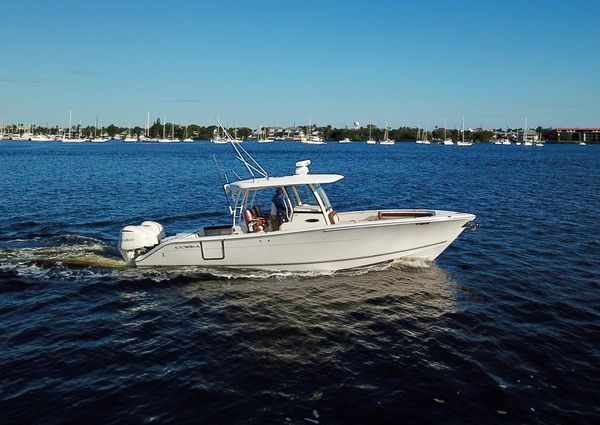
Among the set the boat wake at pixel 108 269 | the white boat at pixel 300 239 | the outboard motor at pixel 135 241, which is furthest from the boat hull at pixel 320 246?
the outboard motor at pixel 135 241

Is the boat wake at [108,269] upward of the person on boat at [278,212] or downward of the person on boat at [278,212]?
downward

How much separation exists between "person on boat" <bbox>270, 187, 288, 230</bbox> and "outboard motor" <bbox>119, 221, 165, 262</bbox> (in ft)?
12.8

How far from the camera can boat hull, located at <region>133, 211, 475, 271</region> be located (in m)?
13.8

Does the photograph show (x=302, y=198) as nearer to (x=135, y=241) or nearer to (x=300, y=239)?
(x=300, y=239)

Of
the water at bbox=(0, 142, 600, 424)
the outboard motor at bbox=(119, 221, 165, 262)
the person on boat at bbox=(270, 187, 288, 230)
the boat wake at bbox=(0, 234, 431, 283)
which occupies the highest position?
the person on boat at bbox=(270, 187, 288, 230)

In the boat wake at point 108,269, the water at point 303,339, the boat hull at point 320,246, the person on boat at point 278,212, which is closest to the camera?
the water at point 303,339

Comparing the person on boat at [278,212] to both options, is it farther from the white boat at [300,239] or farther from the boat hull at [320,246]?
the boat hull at [320,246]

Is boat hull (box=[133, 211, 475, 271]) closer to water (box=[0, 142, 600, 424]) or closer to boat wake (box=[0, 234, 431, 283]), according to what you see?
boat wake (box=[0, 234, 431, 283])

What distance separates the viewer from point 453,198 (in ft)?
111

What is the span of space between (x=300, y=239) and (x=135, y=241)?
5.21 metres

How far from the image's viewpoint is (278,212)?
14.6 metres

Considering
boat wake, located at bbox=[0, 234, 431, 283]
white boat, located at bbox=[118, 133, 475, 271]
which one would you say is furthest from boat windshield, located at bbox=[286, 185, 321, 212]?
boat wake, located at bbox=[0, 234, 431, 283]

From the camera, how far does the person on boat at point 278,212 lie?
1445 cm

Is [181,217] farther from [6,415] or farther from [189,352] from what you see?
[6,415]
